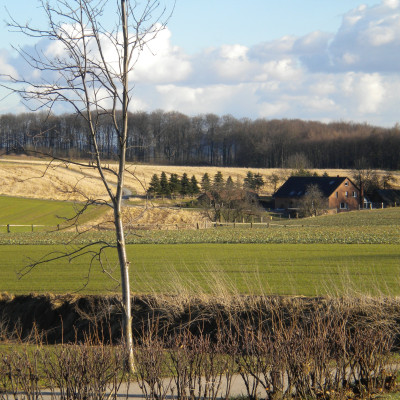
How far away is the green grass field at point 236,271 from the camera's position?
17031mm

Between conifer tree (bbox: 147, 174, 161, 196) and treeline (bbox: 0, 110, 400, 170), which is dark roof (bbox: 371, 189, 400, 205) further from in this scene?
conifer tree (bbox: 147, 174, 161, 196)

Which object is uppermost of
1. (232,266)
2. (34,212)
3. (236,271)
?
(236,271)

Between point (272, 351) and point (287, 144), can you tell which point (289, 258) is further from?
point (287, 144)

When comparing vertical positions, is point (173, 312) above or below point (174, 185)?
above

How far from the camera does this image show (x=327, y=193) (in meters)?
89.8

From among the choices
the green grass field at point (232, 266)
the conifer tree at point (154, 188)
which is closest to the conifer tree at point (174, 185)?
the conifer tree at point (154, 188)

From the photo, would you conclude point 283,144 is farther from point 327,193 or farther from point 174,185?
point 174,185

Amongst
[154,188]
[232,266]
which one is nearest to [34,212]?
[232,266]

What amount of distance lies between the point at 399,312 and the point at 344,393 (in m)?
5.05

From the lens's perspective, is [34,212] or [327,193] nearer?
[34,212]

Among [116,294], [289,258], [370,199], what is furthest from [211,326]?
[370,199]

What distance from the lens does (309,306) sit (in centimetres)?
1412

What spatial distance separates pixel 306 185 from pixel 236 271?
240ft

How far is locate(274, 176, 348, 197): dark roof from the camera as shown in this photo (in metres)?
90.3
